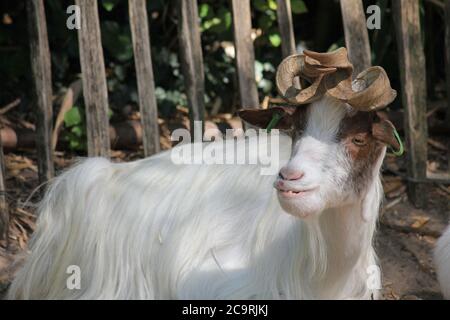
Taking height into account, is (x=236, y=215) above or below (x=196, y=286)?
above

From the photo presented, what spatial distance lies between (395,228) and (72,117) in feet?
7.55

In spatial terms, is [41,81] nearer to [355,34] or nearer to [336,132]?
[355,34]

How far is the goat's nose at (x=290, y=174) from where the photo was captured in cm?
389

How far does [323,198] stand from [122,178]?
150 centimetres

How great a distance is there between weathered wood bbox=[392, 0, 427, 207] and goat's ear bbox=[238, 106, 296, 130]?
191 cm

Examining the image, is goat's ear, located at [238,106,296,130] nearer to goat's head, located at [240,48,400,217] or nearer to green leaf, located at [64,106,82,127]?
goat's head, located at [240,48,400,217]

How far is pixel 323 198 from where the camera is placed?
398 centimetres

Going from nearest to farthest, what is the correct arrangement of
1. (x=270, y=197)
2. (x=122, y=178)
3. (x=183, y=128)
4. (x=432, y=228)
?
1. (x=270, y=197)
2. (x=122, y=178)
3. (x=432, y=228)
4. (x=183, y=128)

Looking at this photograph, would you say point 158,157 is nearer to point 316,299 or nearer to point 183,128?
point 316,299

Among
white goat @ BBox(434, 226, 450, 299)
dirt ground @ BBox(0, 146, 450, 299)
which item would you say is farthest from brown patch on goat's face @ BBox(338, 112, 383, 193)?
dirt ground @ BBox(0, 146, 450, 299)

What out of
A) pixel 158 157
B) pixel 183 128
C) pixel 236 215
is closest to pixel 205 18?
pixel 183 128

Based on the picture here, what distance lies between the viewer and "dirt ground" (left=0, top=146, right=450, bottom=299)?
554 cm

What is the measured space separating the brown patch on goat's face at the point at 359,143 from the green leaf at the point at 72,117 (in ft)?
9.72

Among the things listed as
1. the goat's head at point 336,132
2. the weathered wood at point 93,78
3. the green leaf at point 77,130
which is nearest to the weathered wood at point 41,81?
the weathered wood at point 93,78
